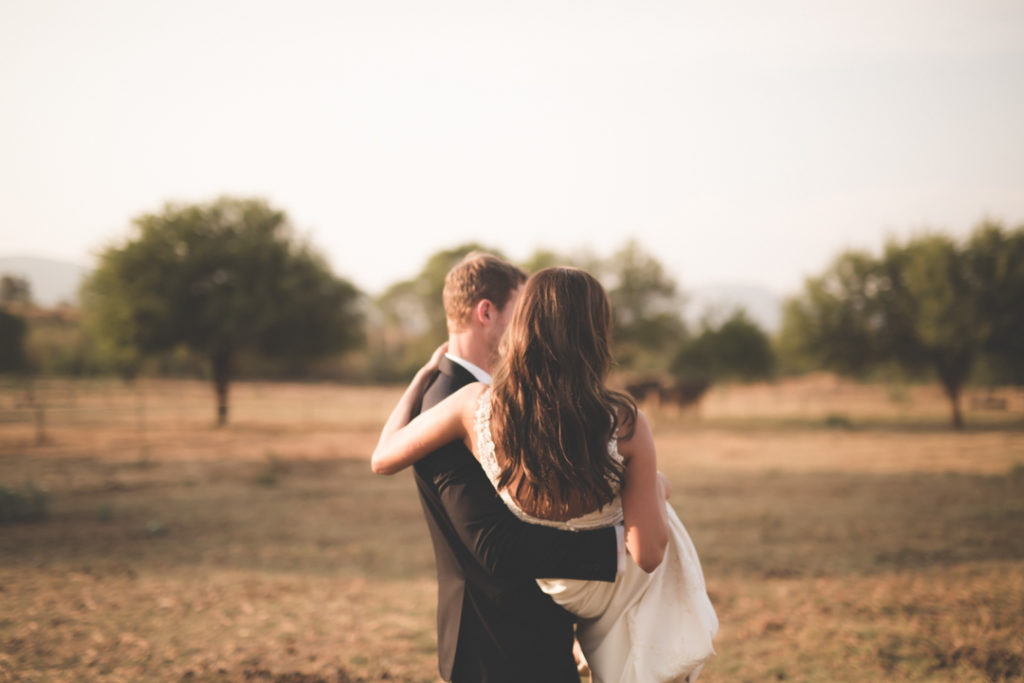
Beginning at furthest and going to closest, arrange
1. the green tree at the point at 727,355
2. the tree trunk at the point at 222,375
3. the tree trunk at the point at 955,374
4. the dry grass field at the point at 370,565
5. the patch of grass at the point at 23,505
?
the green tree at the point at 727,355, the tree trunk at the point at 955,374, the tree trunk at the point at 222,375, the patch of grass at the point at 23,505, the dry grass field at the point at 370,565

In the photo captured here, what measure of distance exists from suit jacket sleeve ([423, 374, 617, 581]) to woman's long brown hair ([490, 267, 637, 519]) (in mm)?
119

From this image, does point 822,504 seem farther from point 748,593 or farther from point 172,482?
point 172,482

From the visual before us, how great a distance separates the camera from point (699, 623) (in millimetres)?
1714

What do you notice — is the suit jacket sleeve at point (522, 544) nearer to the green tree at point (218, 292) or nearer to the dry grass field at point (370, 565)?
the dry grass field at point (370, 565)

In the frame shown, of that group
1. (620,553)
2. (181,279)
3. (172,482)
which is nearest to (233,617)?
(620,553)

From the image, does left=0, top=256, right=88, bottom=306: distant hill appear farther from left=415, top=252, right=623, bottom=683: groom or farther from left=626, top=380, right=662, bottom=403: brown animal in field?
left=415, top=252, right=623, bottom=683: groom

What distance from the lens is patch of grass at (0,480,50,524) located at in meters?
7.61

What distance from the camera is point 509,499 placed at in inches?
66.8

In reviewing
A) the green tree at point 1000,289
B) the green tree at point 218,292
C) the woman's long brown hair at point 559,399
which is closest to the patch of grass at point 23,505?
the woman's long brown hair at point 559,399

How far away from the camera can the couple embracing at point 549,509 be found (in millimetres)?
1567

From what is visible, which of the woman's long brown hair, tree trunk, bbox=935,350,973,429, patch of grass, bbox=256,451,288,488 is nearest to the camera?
the woman's long brown hair

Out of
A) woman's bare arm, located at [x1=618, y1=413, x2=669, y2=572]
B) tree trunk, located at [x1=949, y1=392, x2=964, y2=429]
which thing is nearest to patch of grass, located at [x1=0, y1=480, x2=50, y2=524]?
woman's bare arm, located at [x1=618, y1=413, x2=669, y2=572]

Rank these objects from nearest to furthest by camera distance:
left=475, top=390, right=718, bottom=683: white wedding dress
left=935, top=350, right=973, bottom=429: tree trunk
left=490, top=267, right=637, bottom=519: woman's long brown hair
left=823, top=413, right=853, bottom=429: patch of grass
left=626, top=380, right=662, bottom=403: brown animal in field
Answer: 1. left=490, top=267, right=637, bottom=519: woman's long brown hair
2. left=475, top=390, right=718, bottom=683: white wedding dress
3. left=935, top=350, right=973, bottom=429: tree trunk
4. left=823, top=413, right=853, bottom=429: patch of grass
5. left=626, top=380, right=662, bottom=403: brown animal in field

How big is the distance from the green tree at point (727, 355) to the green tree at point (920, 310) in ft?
55.3
